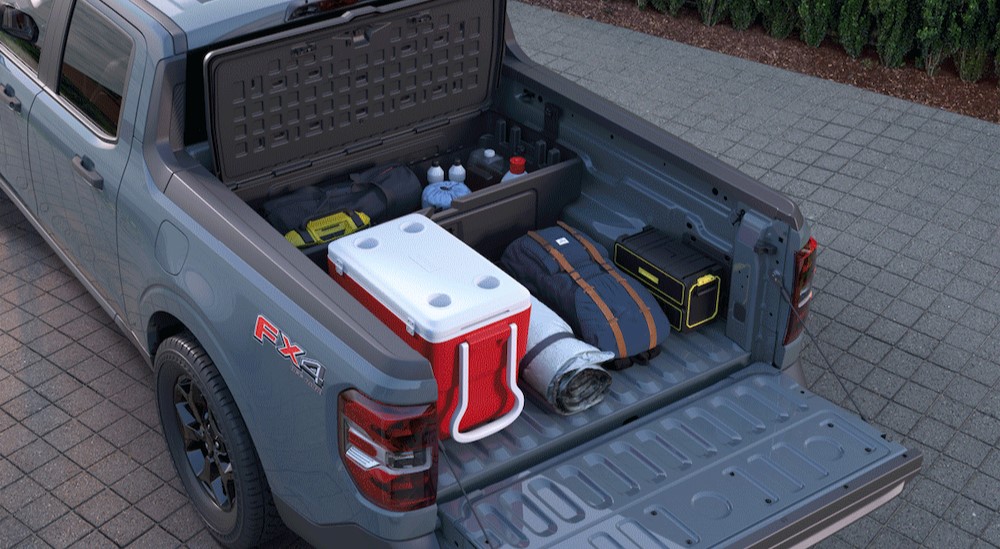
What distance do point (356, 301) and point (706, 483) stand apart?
4.44ft

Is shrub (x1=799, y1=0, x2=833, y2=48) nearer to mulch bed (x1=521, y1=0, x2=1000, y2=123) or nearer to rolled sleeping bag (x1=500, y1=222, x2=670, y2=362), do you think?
mulch bed (x1=521, y1=0, x2=1000, y2=123)

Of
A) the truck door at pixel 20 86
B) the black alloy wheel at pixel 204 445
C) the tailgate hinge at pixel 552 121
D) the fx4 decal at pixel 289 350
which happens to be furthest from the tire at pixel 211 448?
the tailgate hinge at pixel 552 121

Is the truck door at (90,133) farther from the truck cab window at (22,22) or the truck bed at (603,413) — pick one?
the truck bed at (603,413)

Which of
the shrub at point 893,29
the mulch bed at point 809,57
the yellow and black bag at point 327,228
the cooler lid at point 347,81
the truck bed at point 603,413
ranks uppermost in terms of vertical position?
the cooler lid at point 347,81

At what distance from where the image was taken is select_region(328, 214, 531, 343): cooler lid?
4070 mm

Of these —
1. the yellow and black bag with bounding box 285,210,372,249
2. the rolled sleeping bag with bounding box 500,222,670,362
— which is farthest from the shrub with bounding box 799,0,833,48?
the yellow and black bag with bounding box 285,210,372,249

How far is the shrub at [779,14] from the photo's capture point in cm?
1015

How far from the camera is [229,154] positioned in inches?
188

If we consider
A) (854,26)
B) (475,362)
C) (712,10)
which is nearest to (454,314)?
(475,362)

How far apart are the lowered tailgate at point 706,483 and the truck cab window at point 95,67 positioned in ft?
7.36

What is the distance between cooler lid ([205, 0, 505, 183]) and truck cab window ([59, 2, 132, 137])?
0.49m

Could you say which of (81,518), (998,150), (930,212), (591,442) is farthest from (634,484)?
(998,150)

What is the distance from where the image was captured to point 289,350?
12.7 ft

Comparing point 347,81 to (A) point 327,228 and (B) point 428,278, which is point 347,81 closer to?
(A) point 327,228
